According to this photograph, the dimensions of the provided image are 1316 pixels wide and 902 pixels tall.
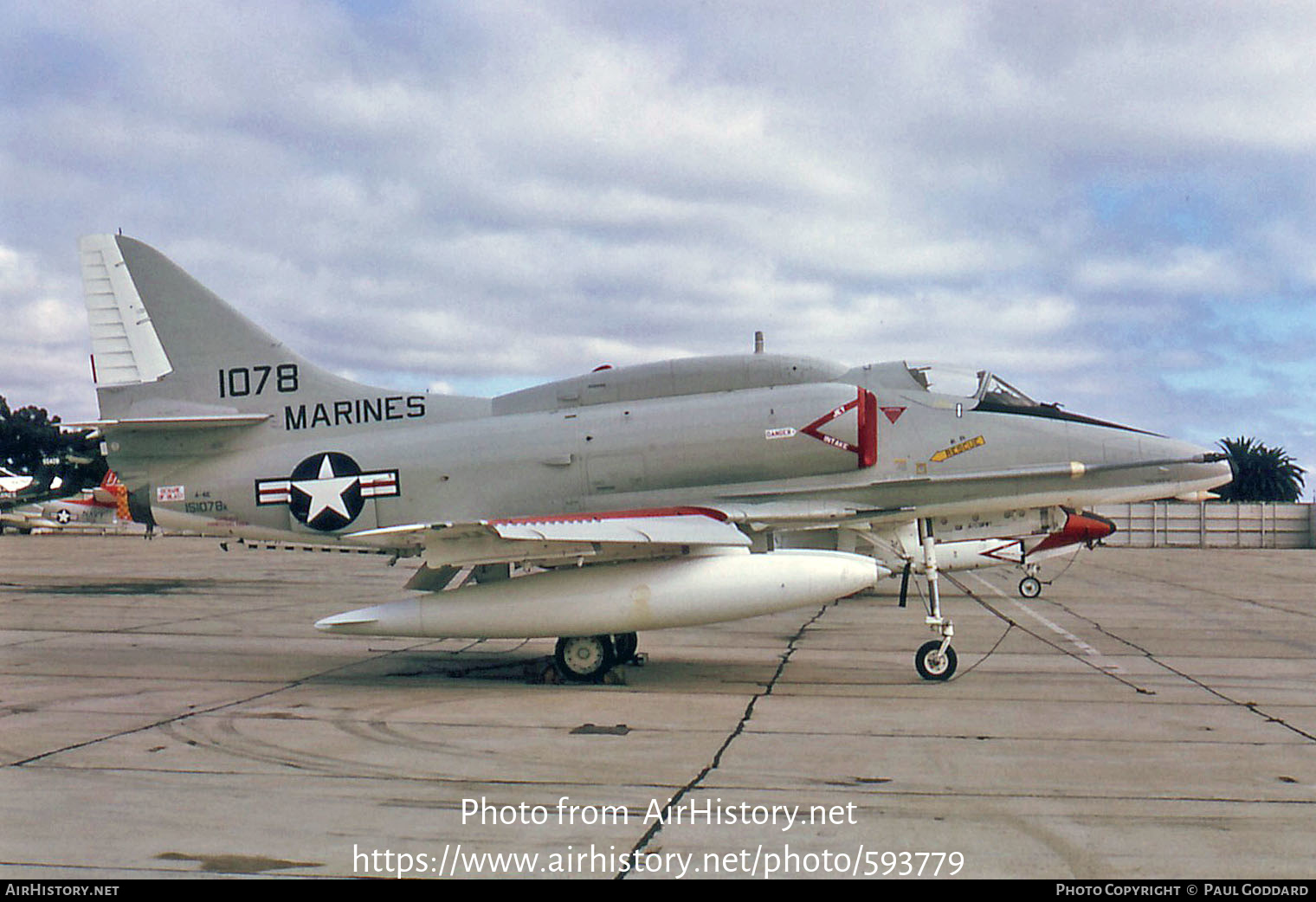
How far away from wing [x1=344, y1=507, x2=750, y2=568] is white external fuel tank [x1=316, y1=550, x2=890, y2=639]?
277 mm

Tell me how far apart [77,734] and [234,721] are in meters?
1.10

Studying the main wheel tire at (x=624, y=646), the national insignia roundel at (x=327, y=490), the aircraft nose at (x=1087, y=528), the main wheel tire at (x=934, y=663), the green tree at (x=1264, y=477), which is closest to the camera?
the main wheel tire at (x=934, y=663)

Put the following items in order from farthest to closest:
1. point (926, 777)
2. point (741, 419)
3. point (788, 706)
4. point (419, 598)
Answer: point (741, 419)
point (419, 598)
point (788, 706)
point (926, 777)

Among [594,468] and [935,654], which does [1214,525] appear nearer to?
[935,654]

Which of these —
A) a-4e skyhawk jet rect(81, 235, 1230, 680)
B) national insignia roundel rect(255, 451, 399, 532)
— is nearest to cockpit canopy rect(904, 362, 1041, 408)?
a-4e skyhawk jet rect(81, 235, 1230, 680)

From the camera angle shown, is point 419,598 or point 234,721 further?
point 419,598

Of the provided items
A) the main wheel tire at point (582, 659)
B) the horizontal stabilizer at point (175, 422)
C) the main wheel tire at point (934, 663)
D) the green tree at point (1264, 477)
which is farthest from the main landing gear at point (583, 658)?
the green tree at point (1264, 477)

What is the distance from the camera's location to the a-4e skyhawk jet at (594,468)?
34.4 feet

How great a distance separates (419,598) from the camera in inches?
415

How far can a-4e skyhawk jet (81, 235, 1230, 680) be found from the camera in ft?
34.4

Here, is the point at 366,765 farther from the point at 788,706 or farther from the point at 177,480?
the point at 177,480

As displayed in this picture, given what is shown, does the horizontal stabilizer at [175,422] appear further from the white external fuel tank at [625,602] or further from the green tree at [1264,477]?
the green tree at [1264,477]

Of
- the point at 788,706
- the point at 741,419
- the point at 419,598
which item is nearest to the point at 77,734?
the point at 419,598

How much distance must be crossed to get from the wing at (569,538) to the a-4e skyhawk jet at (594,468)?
0.10 ft
